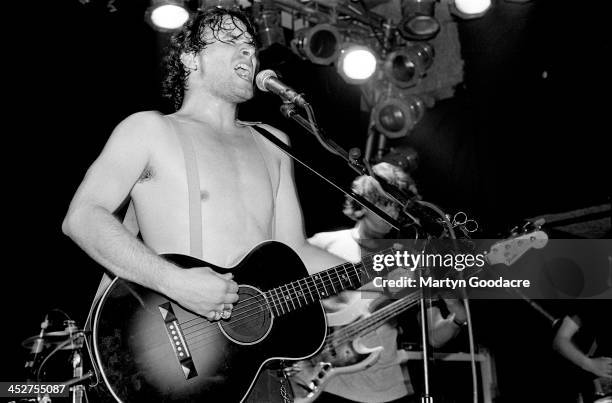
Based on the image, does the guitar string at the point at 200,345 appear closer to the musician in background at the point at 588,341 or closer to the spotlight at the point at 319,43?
the spotlight at the point at 319,43

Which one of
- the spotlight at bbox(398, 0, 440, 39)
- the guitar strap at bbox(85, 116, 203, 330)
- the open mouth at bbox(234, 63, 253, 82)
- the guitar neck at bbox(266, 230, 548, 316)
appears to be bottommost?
the guitar neck at bbox(266, 230, 548, 316)

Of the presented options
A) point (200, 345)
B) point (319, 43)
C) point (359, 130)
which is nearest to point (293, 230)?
point (200, 345)

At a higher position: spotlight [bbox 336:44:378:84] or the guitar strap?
spotlight [bbox 336:44:378:84]

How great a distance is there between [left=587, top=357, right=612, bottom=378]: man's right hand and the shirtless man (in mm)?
3381

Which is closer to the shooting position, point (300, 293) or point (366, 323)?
point (300, 293)

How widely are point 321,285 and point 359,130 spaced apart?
13.3ft

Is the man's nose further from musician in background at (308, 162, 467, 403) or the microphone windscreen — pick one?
musician in background at (308, 162, 467, 403)

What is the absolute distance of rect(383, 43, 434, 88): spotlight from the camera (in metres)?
5.29

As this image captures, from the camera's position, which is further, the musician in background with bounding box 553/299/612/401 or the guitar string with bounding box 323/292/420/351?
the musician in background with bounding box 553/299/612/401

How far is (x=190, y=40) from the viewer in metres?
2.56

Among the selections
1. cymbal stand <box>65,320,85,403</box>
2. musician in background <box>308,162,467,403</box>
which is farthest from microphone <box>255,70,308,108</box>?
musician in background <box>308,162,467,403</box>

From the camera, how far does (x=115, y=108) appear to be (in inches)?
163

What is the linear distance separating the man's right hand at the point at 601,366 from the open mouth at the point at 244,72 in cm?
401

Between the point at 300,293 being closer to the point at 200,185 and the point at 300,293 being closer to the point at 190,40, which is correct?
the point at 200,185
